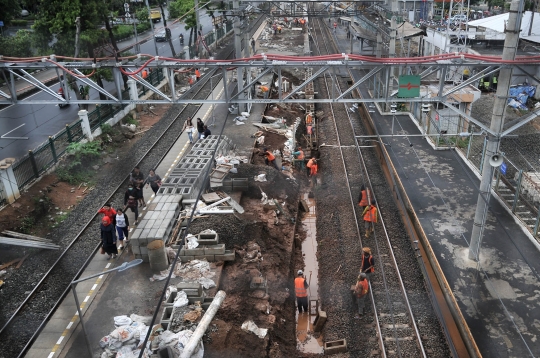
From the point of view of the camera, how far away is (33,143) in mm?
23359

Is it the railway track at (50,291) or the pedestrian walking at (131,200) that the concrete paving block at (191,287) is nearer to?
the railway track at (50,291)

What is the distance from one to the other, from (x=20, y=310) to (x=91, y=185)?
7.94 m

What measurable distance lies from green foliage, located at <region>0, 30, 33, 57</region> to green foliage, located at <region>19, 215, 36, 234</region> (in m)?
19.8

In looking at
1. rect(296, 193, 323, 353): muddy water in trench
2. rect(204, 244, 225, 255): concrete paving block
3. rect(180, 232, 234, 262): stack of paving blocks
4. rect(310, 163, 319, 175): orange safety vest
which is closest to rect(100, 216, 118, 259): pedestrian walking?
rect(180, 232, 234, 262): stack of paving blocks

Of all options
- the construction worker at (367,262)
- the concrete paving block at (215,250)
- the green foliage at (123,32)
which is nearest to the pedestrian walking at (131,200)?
the concrete paving block at (215,250)

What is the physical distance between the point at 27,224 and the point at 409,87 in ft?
43.2

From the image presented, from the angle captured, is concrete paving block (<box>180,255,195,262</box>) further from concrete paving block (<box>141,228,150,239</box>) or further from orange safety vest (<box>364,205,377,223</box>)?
orange safety vest (<box>364,205,377,223</box>)

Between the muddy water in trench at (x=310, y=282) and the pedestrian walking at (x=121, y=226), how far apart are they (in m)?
5.95

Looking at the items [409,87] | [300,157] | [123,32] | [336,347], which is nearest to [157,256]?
[336,347]

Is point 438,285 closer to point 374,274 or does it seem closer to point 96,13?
point 374,274

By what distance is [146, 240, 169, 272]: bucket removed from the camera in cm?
1397

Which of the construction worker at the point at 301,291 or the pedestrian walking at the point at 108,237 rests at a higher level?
the pedestrian walking at the point at 108,237

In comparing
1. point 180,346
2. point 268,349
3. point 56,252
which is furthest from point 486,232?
point 56,252

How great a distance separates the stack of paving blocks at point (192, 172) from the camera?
17.4 meters
